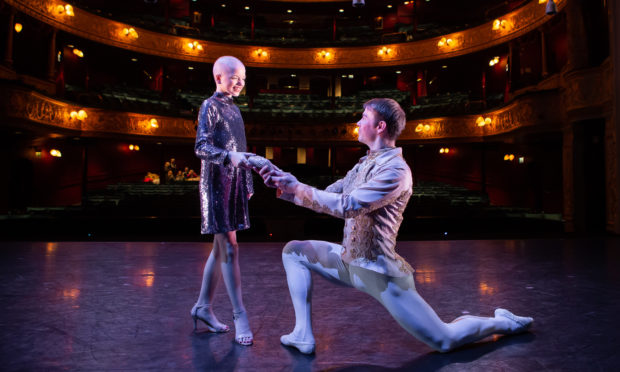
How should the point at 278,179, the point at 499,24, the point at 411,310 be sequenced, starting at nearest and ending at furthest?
1. the point at 278,179
2. the point at 411,310
3. the point at 499,24

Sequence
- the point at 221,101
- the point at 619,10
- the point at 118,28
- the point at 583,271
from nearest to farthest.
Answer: the point at 221,101
the point at 583,271
the point at 619,10
the point at 118,28

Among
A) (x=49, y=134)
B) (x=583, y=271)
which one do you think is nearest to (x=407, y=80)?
(x=49, y=134)

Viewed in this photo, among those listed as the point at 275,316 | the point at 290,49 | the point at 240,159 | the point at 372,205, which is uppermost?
the point at 290,49

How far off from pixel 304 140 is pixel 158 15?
10.1 meters

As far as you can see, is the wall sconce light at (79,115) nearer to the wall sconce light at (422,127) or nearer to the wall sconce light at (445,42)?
the wall sconce light at (422,127)

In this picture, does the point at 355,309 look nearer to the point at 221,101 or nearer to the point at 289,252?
the point at 289,252

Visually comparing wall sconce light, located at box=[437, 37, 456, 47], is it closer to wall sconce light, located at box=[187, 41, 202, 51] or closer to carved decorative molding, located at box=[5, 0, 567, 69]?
carved decorative molding, located at box=[5, 0, 567, 69]

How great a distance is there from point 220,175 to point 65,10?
48.4ft

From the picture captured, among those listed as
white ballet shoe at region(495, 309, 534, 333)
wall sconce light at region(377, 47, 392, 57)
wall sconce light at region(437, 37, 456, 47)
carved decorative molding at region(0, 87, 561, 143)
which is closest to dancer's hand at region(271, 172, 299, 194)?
white ballet shoe at region(495, 309, 534, 333)

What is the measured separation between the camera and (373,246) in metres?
1.83

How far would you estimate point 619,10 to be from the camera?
8070 millimetres

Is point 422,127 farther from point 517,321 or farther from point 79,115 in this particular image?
point 517,321

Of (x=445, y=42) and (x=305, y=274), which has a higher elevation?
(x=445, y=42)

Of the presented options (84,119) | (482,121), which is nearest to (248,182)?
(84,119)
